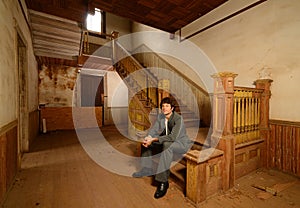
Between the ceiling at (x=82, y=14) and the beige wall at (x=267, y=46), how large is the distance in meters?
0.68

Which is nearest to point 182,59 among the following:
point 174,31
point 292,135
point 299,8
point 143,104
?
point 174,31

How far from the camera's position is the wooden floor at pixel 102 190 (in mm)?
1837

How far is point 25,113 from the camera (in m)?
3.45

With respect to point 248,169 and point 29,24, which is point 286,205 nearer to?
point 248,169

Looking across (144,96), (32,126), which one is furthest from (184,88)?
(32,126)

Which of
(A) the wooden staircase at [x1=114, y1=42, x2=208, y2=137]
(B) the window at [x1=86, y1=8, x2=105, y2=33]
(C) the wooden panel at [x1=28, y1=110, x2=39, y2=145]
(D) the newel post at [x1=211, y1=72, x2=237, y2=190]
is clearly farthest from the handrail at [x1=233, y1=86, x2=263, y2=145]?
(B) the window at [x1=86, y1=8, x2=105, y2=33]

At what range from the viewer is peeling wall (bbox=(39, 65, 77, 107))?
6.07m

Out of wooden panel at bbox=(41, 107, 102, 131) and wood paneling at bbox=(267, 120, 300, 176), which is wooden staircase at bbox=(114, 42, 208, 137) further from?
wooden panel at bbox=(41, 107, 102, 131)

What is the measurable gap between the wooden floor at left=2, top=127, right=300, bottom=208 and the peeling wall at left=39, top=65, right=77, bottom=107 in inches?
148

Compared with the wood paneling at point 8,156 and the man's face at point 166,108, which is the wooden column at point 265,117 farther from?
the wood paneling at point 8,156

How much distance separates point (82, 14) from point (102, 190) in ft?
10.6

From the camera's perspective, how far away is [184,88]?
4.41m

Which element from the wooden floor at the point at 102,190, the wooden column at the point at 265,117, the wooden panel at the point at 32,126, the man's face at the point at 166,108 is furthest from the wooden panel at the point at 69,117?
the wooden column at the point at 265,117

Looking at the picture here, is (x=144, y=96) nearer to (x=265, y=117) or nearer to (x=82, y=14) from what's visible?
(x=82, y=14)
